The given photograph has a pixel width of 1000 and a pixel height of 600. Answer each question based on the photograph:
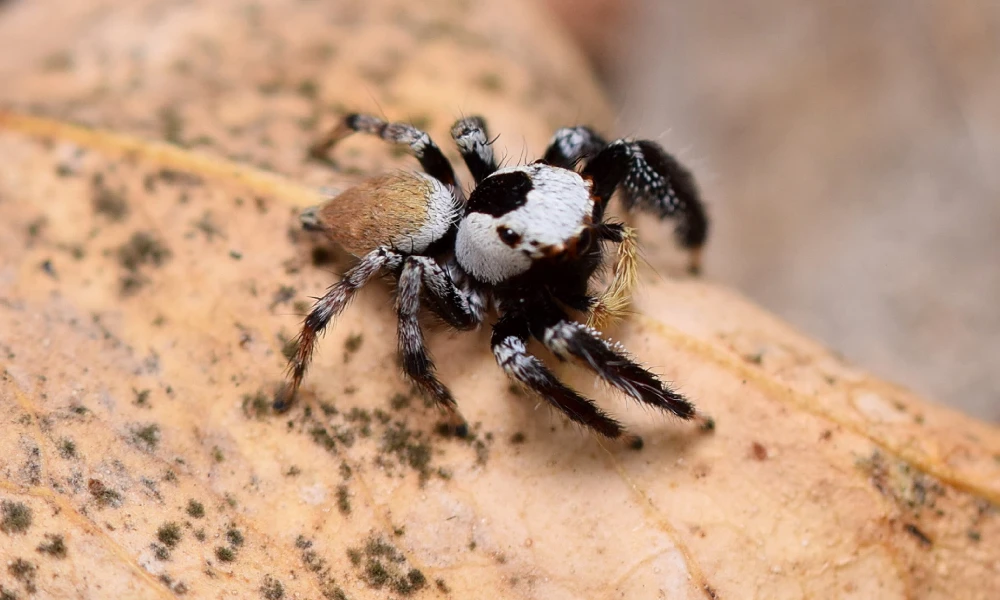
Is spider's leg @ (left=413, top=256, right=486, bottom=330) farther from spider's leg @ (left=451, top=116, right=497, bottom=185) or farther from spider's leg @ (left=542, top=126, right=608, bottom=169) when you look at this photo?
spider's leg @ (left=542, top=126, right=608, bottom=169)

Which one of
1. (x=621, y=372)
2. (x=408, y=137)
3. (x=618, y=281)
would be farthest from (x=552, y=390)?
(x=408, y=137)

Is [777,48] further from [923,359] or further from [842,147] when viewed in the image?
[923,359]

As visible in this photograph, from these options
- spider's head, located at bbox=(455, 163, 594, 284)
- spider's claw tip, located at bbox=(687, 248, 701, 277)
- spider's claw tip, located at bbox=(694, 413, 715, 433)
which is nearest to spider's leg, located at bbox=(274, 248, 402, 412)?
spider's head, located at bbox=(455, 163, 594, 284)

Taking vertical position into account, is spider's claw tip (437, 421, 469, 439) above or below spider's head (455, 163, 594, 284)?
below

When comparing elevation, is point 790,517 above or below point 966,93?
below

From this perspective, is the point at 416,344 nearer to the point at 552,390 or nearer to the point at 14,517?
the point at 552,390

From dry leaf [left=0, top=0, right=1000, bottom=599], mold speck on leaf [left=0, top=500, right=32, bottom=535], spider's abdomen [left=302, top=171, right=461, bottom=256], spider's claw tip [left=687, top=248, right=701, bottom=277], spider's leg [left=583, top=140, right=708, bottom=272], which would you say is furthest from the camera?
spider's claw tip [left=687, top=248, right=701, bottom=277]

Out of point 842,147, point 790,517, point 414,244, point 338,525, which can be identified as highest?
point 842,147

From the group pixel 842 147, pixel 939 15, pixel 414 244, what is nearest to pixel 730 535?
pixel 414 244
